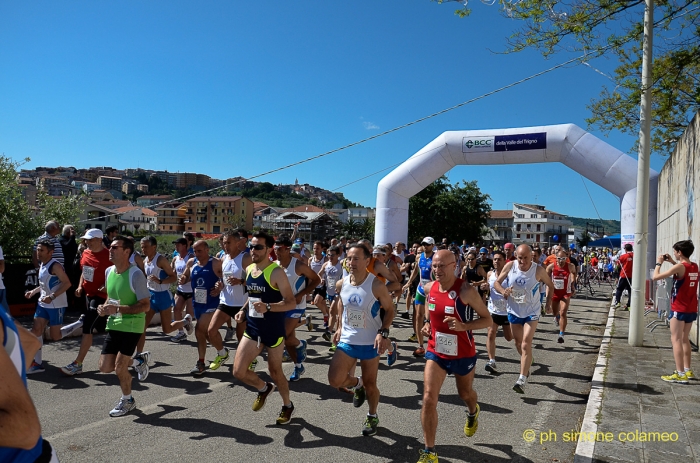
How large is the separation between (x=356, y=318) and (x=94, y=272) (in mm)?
4116

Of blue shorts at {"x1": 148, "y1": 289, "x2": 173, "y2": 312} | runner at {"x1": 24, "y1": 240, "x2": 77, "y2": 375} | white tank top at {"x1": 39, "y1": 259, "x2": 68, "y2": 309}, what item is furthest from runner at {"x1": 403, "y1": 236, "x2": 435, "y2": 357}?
white tank top at {"x1": 39, "y1": 259, "x2": 68, "y2": 309}

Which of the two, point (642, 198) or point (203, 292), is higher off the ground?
point (642, 198)

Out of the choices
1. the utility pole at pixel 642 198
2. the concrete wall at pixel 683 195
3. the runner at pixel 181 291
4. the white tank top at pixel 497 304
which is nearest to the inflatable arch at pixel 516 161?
the concrete wall at pixel 683 195

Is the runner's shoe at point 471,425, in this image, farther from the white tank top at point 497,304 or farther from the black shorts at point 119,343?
the black shorts at point 119,343

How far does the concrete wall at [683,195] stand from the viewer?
9.32 meters

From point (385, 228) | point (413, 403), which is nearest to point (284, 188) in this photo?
point (385, 228)

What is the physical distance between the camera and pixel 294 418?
5.34 metres

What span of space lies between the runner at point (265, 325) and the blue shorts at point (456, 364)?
5.27 ft

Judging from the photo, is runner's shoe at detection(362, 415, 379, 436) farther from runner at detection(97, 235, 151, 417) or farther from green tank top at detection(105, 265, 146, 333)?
green tank top at detection(105, 265, 146, 333)

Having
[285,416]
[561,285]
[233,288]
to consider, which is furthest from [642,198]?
[285,416]

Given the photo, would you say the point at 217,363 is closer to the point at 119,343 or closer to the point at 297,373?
the point at 297,373

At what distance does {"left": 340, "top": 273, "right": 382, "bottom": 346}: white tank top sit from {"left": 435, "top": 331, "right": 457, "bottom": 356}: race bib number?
0.78 m

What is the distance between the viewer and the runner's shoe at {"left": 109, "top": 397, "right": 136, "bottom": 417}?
17.3 ft

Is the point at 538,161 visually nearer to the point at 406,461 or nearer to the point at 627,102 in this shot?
the point at 627,102
